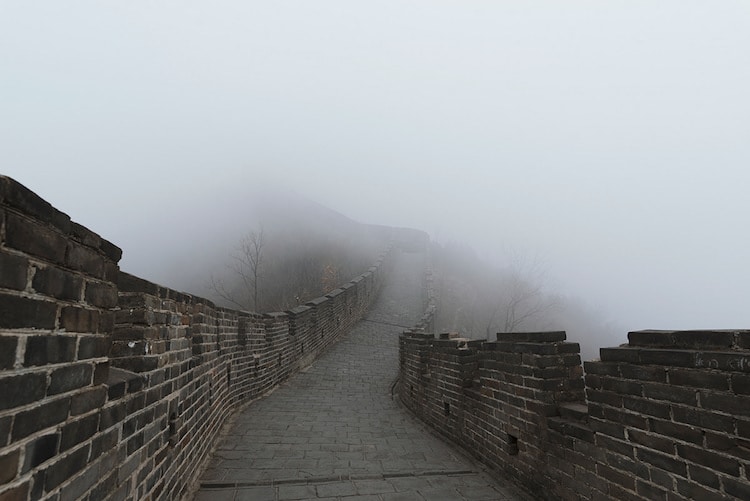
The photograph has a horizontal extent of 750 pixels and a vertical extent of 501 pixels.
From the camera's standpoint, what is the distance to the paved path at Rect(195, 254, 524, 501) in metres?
3.81

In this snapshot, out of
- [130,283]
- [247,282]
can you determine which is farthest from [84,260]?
[247,282]

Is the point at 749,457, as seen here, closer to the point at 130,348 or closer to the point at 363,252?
the point at 130,348

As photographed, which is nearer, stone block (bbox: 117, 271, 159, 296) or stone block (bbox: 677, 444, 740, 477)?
stone block (bbox: 677, 444, 740, 477)

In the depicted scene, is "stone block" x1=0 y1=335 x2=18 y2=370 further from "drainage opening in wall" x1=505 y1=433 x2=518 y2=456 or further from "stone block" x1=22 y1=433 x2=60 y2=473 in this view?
"drainage opening in wall" x1=505 y1=433 x2=518 y2=456

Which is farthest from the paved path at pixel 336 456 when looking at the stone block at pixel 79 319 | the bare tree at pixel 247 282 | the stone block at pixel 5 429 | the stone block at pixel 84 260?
the bare tree at pixel 247 282

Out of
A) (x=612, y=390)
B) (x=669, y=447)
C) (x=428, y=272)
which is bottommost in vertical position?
(x=669, y=447)

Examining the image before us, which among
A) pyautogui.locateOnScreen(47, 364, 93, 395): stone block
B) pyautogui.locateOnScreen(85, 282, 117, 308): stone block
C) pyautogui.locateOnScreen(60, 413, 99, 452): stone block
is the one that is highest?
pyautogui.locateOnScreen(85, 282, 117, 308): stone block

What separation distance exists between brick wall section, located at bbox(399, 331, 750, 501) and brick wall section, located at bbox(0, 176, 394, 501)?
287cm

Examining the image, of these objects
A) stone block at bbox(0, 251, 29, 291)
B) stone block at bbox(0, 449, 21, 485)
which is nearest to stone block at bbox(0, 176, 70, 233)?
stone block at bbox(0, 251, 29, 291)

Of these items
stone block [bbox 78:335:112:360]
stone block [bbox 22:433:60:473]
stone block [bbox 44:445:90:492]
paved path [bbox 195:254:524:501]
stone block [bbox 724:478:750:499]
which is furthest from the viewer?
paved path [bbox 195:254:524:501]

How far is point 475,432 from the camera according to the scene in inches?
191

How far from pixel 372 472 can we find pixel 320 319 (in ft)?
29.5

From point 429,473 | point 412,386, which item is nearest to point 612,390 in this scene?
point 429,473

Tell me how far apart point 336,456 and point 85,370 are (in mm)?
3766
